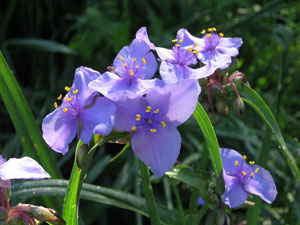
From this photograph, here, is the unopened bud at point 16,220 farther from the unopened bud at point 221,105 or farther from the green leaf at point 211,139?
the unopened bud at point 221,105

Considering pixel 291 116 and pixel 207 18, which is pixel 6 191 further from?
pixel 207 18

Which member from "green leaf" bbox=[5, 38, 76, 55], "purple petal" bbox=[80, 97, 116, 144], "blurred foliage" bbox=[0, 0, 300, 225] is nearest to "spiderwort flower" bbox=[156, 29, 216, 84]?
"purple petal" bbox=[80, 97, 116, 144]

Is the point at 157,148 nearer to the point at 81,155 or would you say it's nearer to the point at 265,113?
the point at 81,155

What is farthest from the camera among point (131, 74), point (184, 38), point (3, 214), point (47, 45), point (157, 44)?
point (47, 45)

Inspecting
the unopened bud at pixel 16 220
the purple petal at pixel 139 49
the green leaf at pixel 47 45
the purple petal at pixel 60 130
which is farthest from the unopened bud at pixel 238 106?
the green leaf at pixel 47 45

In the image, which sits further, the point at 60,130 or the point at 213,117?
the point at 213,117

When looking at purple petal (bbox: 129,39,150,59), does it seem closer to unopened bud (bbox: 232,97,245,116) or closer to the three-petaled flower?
the three-petaled flower

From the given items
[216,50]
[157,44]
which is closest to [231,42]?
[216,50]
